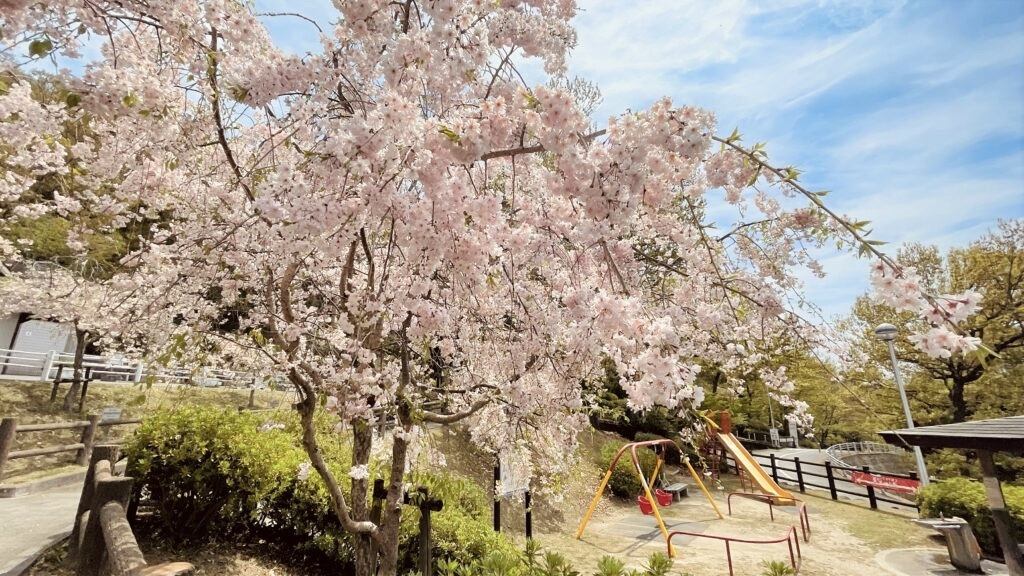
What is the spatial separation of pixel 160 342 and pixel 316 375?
120 inches

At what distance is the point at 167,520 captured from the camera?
16.4ft

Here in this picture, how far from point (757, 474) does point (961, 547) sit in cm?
425

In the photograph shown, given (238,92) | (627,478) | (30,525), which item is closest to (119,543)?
(238,92)

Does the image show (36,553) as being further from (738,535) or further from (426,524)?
(738,535)

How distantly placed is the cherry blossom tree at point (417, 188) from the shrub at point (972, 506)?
846 cm

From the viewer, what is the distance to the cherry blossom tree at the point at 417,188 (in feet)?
7.93

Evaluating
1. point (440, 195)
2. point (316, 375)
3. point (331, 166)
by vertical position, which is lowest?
point (316, 375)

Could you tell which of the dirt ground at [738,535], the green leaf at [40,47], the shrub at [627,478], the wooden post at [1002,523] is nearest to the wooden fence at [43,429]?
the green leaf at [40,47]

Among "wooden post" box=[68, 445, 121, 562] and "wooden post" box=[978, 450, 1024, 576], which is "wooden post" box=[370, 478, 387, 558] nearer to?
"wooden post" box=[68, 445, 121, 562]

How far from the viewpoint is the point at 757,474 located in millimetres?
11312

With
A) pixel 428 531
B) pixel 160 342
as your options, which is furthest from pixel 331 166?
pixel 160 342

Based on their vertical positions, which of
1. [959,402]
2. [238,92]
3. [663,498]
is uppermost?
[238,92]

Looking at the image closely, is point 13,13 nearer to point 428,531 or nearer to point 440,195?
point 440,195

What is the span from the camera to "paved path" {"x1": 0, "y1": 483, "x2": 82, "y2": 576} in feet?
14.5
